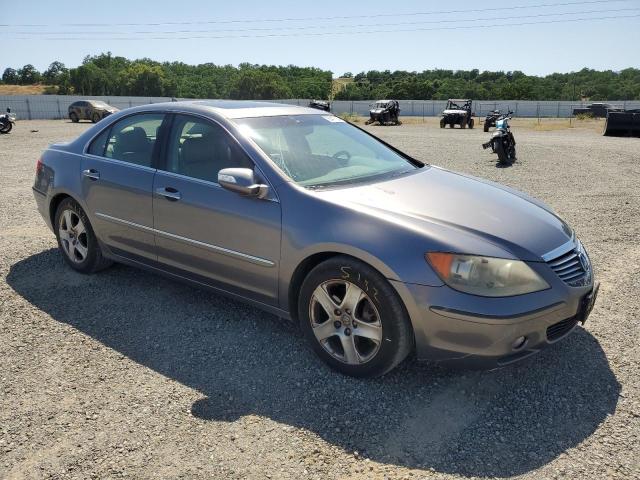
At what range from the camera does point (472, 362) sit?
117 inches

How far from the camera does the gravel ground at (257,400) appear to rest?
2621 millimetres

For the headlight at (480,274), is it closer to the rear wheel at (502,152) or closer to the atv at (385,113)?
the rear wheel at (502,152)

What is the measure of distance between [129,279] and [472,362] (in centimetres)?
329

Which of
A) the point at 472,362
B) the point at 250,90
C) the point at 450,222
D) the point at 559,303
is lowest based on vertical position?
the point at 472,362

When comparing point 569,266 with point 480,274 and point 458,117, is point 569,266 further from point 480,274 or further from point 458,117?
point 458,117

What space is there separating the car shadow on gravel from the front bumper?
0.31 meters

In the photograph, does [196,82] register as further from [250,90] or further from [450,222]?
[450,222]

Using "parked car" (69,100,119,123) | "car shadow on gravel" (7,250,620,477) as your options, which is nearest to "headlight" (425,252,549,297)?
"car shadow on gravel" (7,250,620,477)

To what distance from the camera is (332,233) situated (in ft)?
10.5

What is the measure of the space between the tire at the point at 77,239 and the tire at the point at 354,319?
7.92 ft

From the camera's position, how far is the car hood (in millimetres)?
3029

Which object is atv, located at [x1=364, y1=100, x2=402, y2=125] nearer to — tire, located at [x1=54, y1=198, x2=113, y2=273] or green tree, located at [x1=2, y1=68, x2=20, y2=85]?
tire, located at [x1=54, y1=198, x2=113, y2=273]

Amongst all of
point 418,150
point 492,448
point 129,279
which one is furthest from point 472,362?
point 418,150

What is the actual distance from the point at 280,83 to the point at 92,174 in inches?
3340
